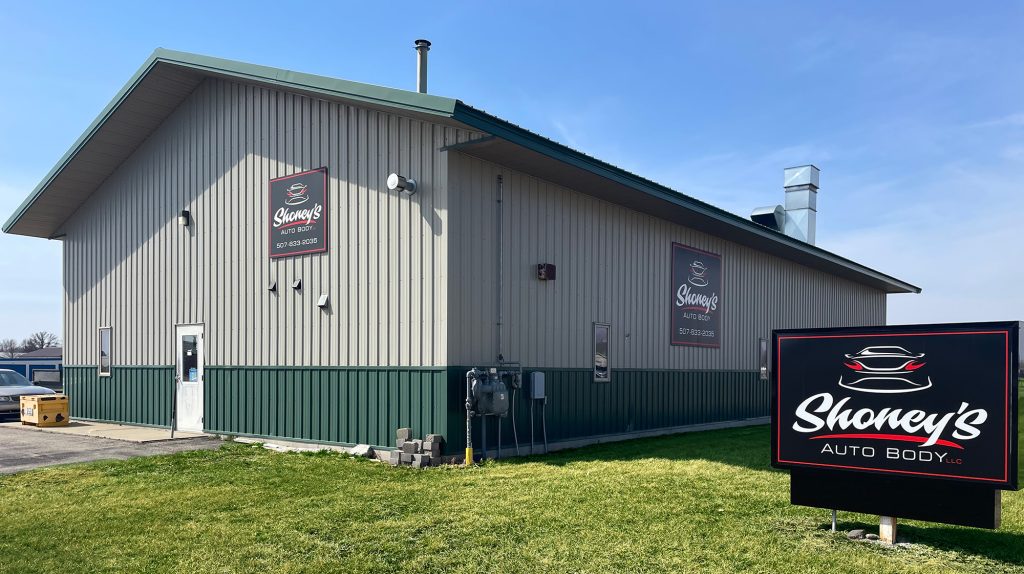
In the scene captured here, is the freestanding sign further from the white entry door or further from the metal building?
the white entry door

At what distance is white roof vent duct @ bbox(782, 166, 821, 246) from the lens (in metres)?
27.2

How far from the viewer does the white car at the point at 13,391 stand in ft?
63.7

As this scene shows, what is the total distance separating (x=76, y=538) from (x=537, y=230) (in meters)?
Answer: 8.24

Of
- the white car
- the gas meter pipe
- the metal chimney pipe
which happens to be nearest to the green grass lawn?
the gas meter pipe

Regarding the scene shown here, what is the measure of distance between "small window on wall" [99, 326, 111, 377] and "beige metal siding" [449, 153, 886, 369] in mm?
10118

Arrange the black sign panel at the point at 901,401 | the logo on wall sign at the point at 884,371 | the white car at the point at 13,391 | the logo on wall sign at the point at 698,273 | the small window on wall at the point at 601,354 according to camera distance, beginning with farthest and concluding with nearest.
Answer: the white car at the point at 13,391 < the logo on wall sign at the point at 698,273 < the small window on wall at the point at 601,354 < the logo on wall sign at the point at 884,371 < the black sign panel at the point at 901,401

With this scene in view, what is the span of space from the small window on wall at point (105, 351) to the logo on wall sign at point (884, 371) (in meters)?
16.0

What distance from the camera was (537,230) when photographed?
544 inches

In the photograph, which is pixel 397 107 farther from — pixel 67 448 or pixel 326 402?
pixel 67 448

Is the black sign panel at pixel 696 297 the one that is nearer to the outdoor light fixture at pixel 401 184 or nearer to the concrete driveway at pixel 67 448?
the outdoor light fixture at pixel 401 184

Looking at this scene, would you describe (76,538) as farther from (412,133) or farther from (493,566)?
(412,133)

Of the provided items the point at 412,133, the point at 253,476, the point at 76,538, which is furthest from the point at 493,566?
the point at 412,133

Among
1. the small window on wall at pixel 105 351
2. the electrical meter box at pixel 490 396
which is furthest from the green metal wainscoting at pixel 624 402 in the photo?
the small window on wall at pixel 105 351

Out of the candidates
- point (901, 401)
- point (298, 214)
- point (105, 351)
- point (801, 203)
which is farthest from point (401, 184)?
point (801, 203)
